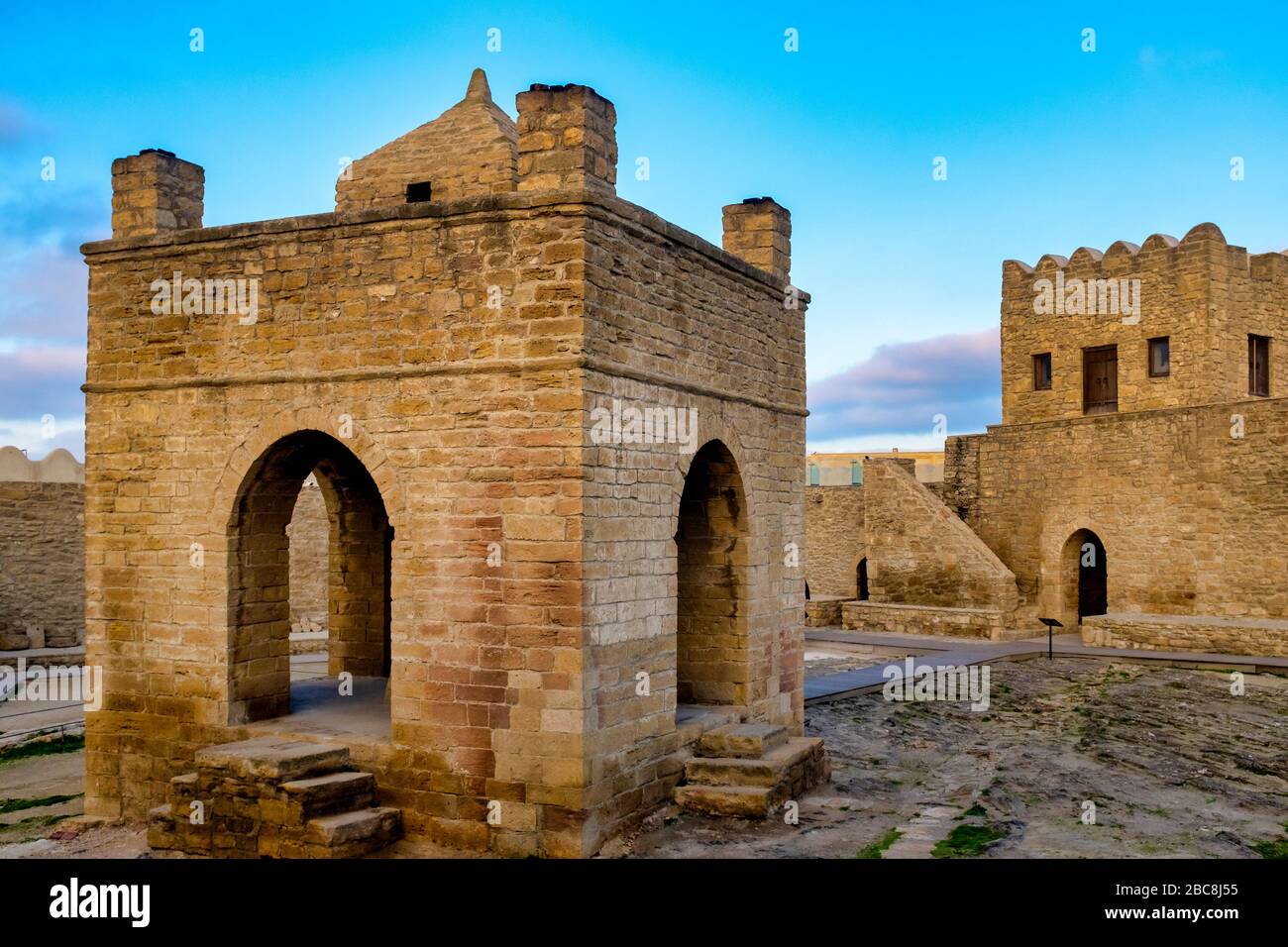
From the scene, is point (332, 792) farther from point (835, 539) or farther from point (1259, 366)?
point (1259, 366)

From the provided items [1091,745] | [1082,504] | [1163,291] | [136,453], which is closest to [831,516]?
[1082,504]

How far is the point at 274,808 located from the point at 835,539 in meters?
18.1

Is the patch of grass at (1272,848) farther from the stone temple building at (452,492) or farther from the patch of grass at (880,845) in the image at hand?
the stone temple building at (452,492)

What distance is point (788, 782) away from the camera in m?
8.71

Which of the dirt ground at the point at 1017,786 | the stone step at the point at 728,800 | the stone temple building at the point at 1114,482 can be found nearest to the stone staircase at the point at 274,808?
the dirt ground at the point at 1017,786

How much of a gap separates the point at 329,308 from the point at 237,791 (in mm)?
3558

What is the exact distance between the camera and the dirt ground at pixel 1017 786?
7852 millimetres

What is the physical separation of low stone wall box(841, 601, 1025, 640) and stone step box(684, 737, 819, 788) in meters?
12.1

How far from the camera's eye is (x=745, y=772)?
8.48 metres

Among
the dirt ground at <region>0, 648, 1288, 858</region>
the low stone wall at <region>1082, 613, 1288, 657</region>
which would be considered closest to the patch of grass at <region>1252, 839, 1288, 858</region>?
the dirt ground at <region>0, 648, 1288, 858</region>

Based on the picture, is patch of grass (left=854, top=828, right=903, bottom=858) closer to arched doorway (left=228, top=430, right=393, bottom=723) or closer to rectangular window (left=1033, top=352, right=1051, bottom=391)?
arched doorway (left=228, top=430, right=393, bottom=723)

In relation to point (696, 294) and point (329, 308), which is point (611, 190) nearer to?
point (696, 294)

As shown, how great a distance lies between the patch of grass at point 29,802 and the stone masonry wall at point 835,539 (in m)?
17.1

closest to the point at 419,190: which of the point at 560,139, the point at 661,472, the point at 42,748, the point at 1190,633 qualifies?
the point at 560,139
